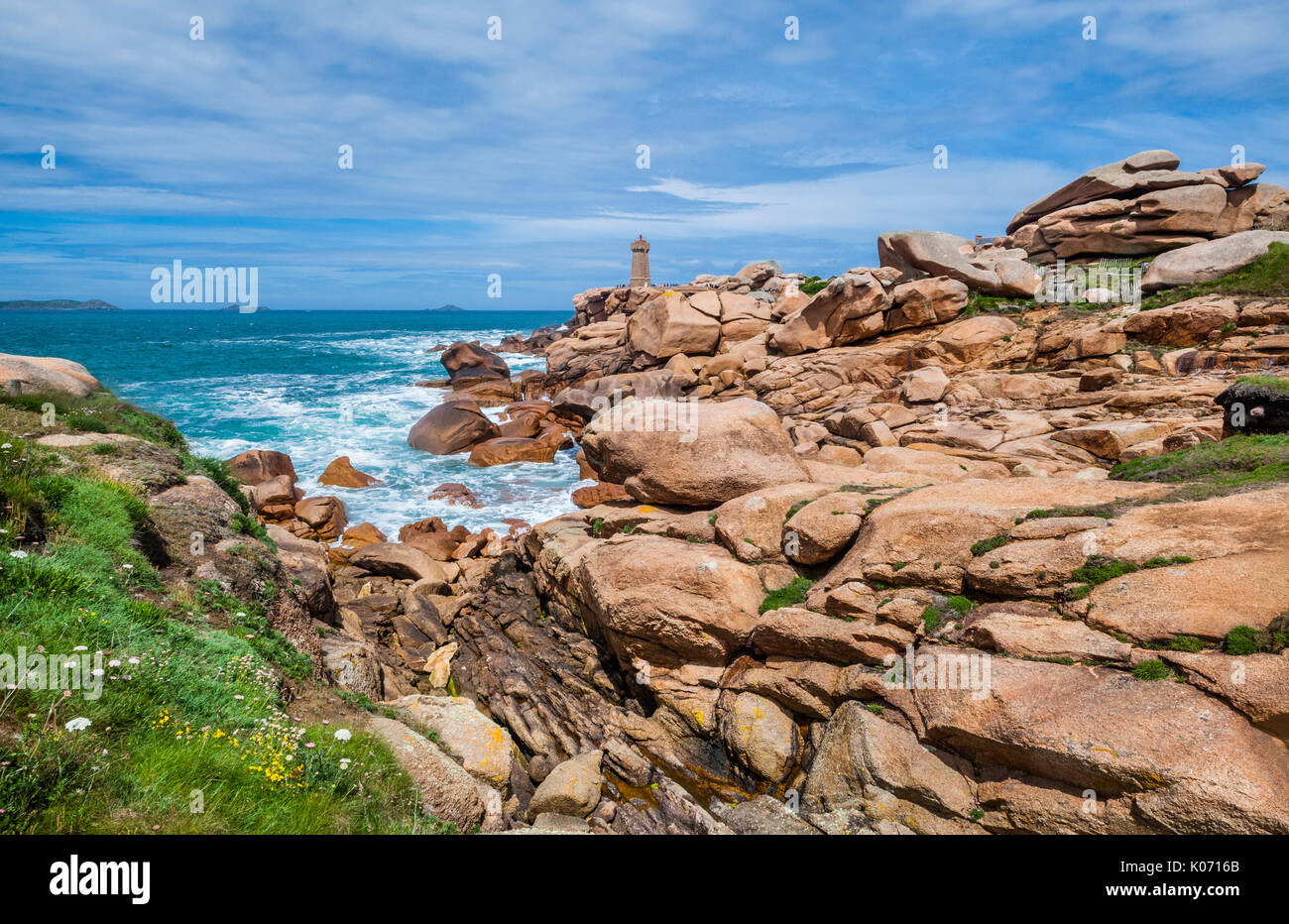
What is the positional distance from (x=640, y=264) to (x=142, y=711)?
70.2 meters

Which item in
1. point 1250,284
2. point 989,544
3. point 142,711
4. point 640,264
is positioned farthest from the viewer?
point 640,264

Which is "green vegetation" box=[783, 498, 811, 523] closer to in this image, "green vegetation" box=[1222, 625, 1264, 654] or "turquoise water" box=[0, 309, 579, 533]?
"green vegetation" box=[1222, 625, 1264, 654]

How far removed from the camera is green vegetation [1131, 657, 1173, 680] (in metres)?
6.68

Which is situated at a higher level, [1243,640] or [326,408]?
[326,408]

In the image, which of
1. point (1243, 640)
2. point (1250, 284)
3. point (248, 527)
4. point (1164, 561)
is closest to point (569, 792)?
point (248, 527)

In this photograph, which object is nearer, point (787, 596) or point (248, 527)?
point (787, 596)

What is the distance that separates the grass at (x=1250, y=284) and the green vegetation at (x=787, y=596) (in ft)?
69.8

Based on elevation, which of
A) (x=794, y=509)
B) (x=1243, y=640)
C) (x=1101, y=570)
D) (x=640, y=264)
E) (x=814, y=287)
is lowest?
(x=1243, y=640)

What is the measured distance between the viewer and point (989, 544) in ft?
29.8

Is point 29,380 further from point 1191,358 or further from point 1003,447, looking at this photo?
point 1191,358

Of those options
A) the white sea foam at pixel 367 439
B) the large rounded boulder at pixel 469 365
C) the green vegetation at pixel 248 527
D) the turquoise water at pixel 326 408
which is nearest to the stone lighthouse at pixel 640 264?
the turquoise water at pixel 326 408

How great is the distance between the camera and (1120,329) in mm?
22562

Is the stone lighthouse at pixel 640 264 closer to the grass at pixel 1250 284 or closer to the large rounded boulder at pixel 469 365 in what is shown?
the large rounded boulder at pixel 469 365

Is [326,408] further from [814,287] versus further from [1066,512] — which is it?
[1066,512]
